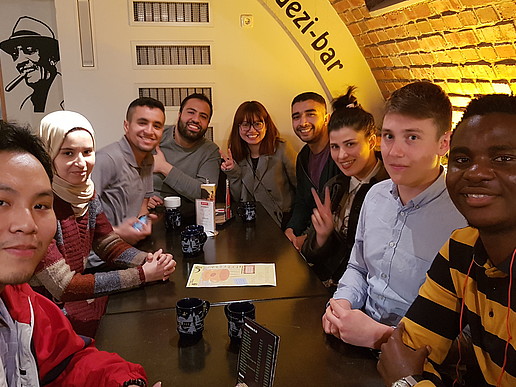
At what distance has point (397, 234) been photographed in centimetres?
154

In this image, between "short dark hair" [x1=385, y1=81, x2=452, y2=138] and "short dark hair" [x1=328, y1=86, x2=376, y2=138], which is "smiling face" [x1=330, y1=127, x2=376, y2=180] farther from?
"short dark hair" [x1=385, y1=81, x2=452, y2=138]

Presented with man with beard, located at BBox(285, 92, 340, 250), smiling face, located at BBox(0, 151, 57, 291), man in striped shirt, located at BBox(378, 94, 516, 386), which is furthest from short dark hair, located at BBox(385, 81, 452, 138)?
man with beard, located at BBox(285, 92, 340, 250)

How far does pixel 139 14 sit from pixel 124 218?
1902 mm

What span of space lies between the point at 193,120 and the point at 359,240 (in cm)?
188

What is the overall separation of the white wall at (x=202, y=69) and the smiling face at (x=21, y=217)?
2907 millimetres

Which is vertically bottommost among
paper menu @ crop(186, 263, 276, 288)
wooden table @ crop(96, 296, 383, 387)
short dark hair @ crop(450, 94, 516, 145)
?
wooden table @ crop(96, 296, 383, 387)

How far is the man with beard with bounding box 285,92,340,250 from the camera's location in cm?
305

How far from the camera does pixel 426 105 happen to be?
4.85ft

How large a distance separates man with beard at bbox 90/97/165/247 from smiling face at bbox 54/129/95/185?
42 centimetres

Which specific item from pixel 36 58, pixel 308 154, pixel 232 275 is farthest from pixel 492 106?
pixel 36 58

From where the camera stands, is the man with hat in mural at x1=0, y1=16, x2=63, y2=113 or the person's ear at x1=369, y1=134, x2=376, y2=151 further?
the man with hat in mural at x1=0, y1=16, x2=63, y2=113

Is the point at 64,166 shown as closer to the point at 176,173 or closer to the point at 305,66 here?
the point at 176,173

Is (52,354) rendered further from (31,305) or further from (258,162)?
(258,162)

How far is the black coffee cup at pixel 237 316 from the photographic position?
49.6 inches
